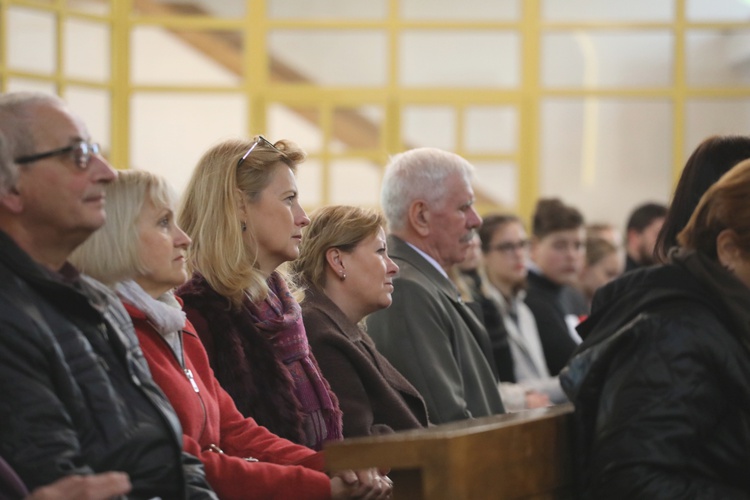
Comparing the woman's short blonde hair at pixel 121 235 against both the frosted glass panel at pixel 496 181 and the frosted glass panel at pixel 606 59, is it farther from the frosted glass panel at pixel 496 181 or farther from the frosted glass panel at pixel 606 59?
the frosted glass panel at pixel 606 59

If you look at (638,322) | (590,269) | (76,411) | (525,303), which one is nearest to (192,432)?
(76,411)

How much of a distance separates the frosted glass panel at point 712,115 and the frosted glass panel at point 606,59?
14.4 inches

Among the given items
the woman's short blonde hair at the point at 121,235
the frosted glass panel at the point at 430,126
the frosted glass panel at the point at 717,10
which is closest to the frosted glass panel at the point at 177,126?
the frosted glass panel at the point at 430,126

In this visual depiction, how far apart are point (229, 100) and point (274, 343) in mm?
7726

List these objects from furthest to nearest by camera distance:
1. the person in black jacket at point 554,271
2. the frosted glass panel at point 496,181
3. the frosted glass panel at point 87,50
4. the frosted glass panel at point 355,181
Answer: the frosted glass panel at point 496,181 < the frosted glass panel at point 355,181 < the frosted glass panel at point 87,50 < the person in black jacket at point 554,271

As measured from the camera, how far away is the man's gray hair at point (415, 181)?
216 inches

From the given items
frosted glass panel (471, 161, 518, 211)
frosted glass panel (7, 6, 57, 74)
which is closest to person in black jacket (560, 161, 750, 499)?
frosted glass panel (7, 6, 57, 74)

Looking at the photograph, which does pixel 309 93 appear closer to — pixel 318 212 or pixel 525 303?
pixel 525 303

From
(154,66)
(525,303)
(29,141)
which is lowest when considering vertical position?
(525,303)

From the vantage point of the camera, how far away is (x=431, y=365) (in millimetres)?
4906

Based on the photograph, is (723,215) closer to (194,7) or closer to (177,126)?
(177,126)

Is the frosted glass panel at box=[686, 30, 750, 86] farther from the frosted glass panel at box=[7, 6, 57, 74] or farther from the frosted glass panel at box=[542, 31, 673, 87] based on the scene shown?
the frosted glass panel at box=[7, 6, 57, 74]

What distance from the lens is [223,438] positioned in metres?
3.87

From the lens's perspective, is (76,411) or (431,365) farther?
(431,365)
